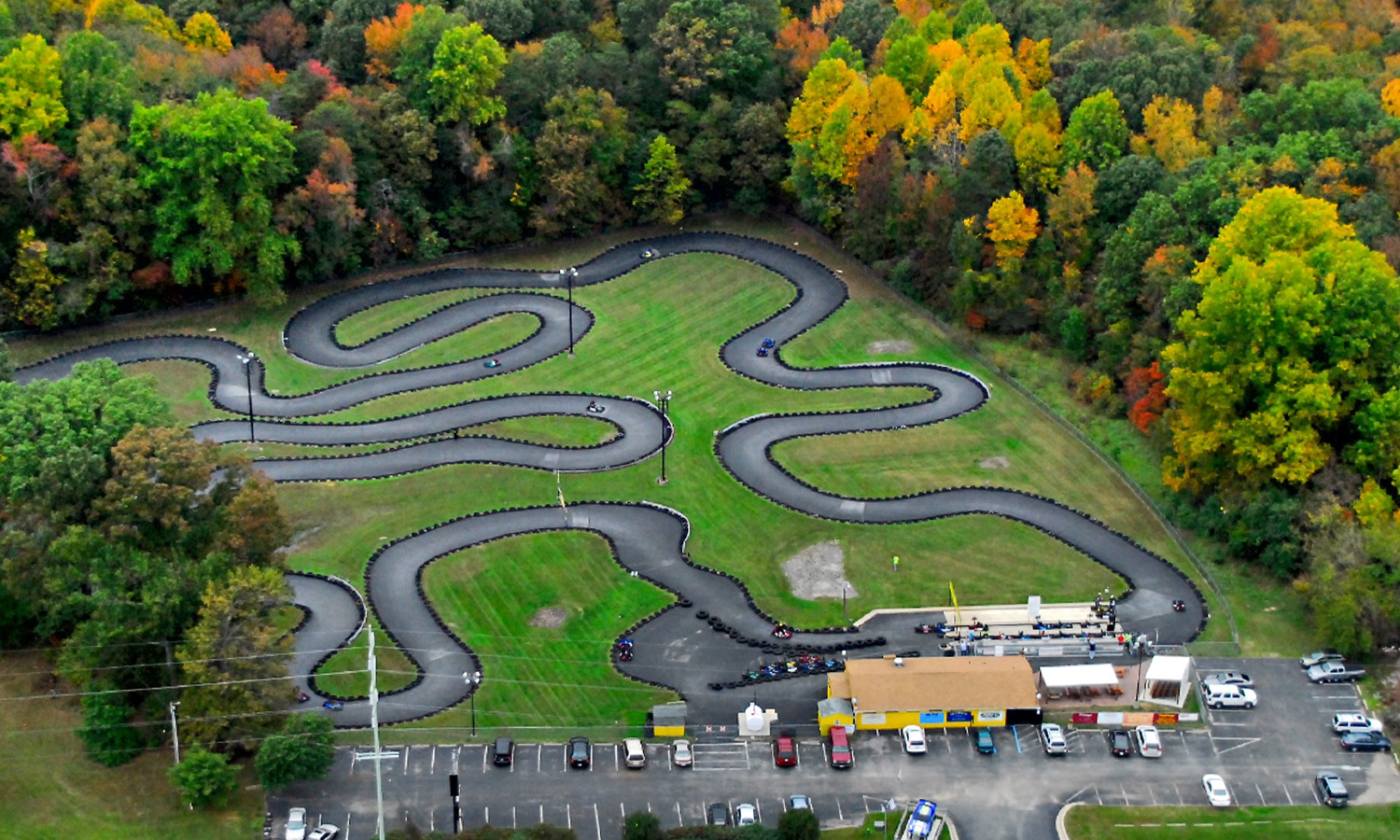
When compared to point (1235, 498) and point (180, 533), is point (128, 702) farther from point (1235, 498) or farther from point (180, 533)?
point (1235, 498)

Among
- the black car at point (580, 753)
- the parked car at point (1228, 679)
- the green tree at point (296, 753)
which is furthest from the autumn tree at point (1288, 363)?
the green tree at point (296, 753)

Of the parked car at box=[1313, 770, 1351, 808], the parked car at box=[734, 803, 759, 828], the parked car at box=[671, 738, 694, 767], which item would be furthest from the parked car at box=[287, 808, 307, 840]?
the parked car at box=[1313, 770, 1351, 808]

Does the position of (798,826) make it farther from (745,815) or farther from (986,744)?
(986,744)

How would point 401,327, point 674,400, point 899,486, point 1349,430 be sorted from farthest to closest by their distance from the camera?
point 401,327
point 674,400
point 899,486
point 1349,430

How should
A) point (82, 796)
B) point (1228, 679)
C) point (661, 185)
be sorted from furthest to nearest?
point (661, 185) < point (1228, 679) < point (82, 796)

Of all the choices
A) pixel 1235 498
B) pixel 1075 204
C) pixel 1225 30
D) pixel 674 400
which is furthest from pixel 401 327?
pixel 1225 30

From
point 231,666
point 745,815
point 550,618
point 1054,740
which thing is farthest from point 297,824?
point 1054,740

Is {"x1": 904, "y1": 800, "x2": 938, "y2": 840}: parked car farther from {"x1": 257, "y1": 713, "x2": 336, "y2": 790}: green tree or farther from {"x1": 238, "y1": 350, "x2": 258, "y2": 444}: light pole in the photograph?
{"x1": 238, "y1": 350, "x2": 258, "y2": 444}: light pole
